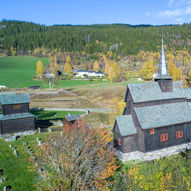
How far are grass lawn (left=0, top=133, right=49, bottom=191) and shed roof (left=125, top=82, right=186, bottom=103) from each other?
54.7ft

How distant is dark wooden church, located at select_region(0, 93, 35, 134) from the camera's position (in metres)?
38.2

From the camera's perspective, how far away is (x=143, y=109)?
28875 millimetres

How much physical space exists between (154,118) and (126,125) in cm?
418

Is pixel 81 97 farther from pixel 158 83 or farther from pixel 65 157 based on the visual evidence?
pixel 65 157

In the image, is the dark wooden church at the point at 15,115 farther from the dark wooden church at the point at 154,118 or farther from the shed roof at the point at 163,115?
the shed roof at the point at 163,115

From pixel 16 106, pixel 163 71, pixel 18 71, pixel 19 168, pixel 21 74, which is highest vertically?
pixel 18 71

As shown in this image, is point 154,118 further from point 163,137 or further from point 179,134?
point 179,134

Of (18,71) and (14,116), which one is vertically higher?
(18,71)

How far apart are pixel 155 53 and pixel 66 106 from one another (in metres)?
130

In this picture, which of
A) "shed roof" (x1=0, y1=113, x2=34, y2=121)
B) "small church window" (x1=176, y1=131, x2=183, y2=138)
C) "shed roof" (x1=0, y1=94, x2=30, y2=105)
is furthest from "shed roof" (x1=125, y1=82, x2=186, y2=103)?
"shed roof" (x1=0, y1=94, x2=30, y2=105)

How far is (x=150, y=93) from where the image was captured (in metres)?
30.2

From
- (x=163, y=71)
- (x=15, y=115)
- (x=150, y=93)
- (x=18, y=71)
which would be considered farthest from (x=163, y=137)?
(x=18, y=71)

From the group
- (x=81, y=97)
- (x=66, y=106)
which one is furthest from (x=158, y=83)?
(x=81, y=97)

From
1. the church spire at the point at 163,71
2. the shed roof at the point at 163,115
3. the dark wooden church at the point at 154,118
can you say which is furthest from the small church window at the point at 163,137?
the church spire at the point at 163,71
